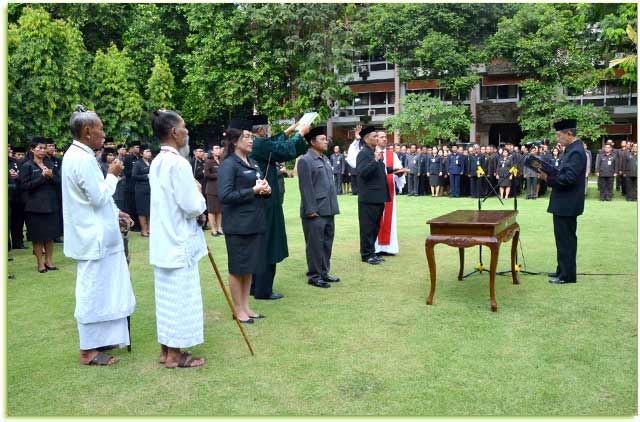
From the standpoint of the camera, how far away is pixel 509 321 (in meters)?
5.91

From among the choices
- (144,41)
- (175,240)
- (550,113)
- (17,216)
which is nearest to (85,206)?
(175,240)

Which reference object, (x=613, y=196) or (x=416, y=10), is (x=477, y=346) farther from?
(x=416, y=10)

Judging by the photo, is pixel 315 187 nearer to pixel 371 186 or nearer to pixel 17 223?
pixel 371 186

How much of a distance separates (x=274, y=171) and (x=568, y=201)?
356cm

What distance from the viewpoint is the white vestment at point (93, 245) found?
4762 millimetres

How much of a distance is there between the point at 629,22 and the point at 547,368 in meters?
8.49

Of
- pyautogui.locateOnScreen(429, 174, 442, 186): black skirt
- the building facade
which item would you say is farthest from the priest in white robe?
the building facade

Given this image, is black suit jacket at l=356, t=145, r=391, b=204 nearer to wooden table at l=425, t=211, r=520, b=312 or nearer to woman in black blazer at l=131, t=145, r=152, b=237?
wooden table at l=425, t=211, r=520, b=312

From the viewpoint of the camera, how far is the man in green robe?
6.60m

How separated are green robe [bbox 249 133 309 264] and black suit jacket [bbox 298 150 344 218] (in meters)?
0.76

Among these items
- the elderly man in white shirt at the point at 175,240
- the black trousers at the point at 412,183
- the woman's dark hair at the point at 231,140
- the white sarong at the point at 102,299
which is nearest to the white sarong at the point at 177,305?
the elderly man in white shirt at the point at 175,240

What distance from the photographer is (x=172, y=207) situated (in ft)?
15.3

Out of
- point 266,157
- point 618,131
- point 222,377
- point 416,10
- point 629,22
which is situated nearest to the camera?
point 222,377

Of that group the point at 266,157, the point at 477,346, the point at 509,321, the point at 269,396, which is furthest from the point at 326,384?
the point at 266,157
